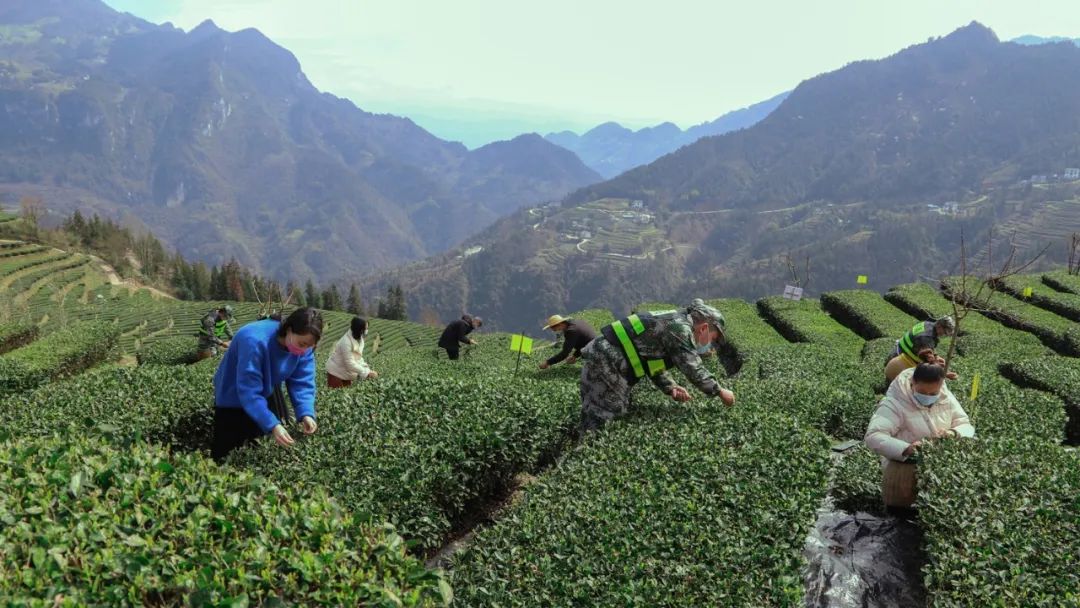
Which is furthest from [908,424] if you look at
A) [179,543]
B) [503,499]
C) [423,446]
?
[179,543]

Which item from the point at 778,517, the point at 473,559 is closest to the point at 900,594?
the point at 778,517

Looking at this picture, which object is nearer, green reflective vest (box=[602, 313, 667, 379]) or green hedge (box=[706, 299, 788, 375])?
green reflective vest (box=[602, 313, 667, 379])

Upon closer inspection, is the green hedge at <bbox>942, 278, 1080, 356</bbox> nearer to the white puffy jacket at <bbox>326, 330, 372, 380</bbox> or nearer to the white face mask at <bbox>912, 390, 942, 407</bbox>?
the white face mask at <bbox>912, 390, 942, 407</bbox>

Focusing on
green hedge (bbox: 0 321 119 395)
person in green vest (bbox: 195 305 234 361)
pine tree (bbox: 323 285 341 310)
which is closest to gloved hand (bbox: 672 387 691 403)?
person in green vest (bbox: 195 305 234 361)

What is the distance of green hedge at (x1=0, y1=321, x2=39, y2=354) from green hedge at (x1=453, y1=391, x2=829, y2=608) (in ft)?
80.6

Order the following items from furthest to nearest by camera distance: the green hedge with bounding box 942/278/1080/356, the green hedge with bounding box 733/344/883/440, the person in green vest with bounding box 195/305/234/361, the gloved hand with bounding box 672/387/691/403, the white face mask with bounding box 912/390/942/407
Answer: the person in green vest with bounding box 195/305/234/361, the green hedge with bounding box 942/278/1080/356, the green hedge with bounding box 733/344/883/440, the gloved hand with bounding box 672/387/691/403, the white face mask with bounding box 912/390/942/407

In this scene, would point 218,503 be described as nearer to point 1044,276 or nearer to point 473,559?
point 473,559

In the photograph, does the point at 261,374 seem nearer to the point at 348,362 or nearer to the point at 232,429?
the point at 232,429

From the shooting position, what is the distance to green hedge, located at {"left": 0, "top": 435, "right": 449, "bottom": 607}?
299 cm

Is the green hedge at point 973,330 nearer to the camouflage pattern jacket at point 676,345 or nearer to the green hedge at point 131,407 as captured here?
the camouflage pattern jacket at point 676,345

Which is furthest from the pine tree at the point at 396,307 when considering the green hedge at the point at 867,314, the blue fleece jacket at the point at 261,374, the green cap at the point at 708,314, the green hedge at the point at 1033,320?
the green cap at the point at 708,314

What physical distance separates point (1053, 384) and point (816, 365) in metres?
4.14

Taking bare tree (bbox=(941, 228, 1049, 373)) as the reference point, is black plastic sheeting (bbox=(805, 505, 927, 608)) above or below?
below

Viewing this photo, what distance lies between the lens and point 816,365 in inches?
499
